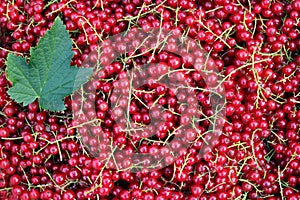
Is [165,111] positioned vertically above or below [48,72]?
below

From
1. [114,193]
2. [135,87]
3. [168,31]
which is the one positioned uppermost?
[168,31]

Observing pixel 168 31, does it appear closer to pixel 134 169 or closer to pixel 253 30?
pixel 253 30

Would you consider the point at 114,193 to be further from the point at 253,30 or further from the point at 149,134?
the point at 253,30

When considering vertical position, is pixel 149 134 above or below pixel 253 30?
below

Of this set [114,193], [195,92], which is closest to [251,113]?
[195,92]
